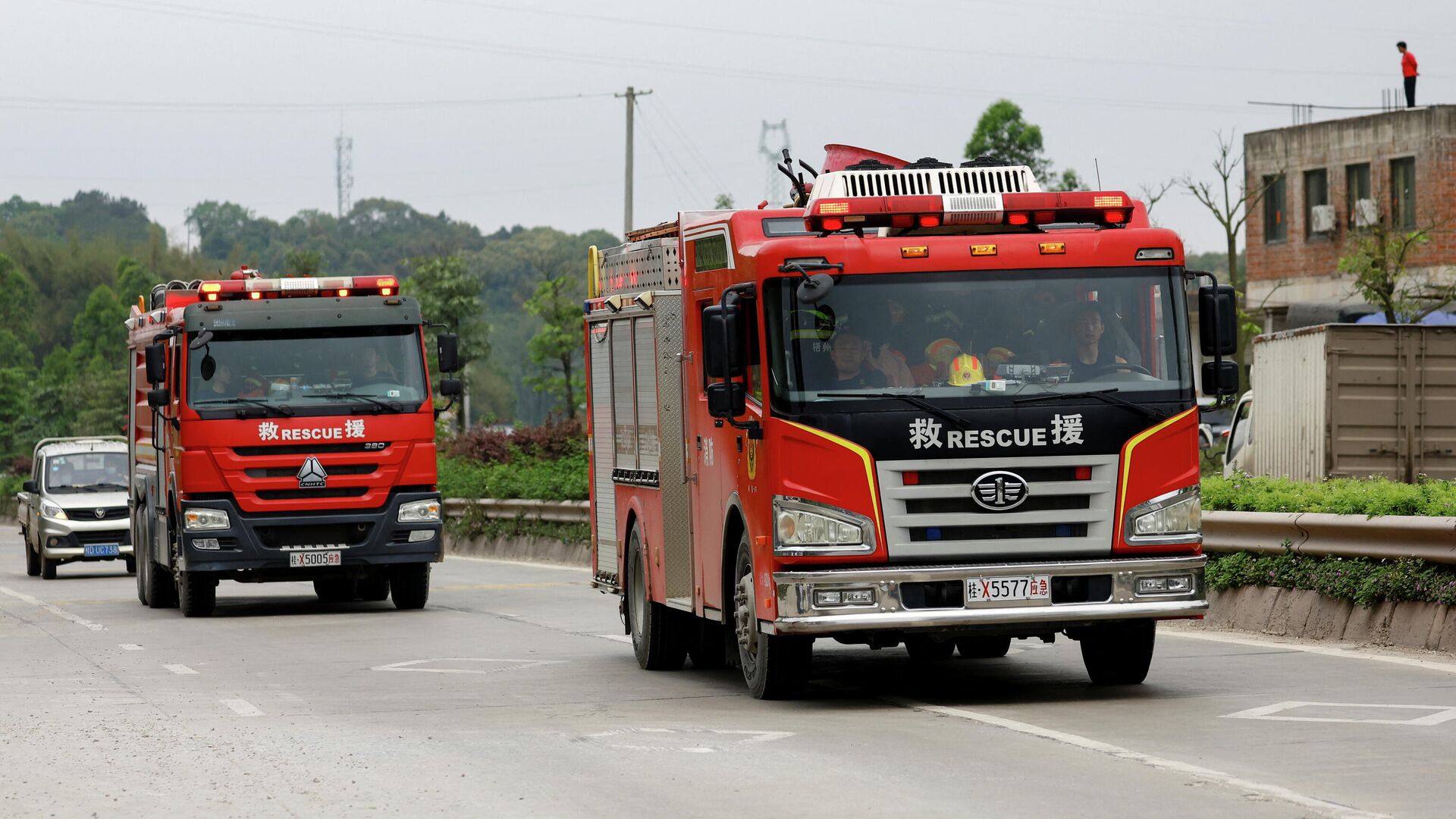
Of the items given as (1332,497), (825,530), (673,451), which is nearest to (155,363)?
(673,451)

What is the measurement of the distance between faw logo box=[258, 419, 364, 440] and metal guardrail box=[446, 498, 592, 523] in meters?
9.27

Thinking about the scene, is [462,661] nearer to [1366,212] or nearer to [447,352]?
[447,352]

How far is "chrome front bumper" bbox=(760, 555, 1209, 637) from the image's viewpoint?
11.2m

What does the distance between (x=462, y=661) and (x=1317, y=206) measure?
4066 centimetres

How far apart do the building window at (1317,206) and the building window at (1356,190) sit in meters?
0.44

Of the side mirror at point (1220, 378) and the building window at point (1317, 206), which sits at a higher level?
the building window at point (1317, 206)

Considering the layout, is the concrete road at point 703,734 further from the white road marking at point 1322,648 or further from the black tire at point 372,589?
the black tire at point 372,589

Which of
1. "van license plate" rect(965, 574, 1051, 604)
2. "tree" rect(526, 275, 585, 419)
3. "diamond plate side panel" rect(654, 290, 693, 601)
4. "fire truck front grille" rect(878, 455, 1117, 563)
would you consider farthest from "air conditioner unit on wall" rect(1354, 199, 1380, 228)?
"van license plate" rect(965, 574, 1051, 604)

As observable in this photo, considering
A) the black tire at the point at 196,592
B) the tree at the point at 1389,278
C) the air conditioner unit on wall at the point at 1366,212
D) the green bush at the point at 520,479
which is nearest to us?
the black tire at the point at 196,592

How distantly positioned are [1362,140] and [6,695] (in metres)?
42.3

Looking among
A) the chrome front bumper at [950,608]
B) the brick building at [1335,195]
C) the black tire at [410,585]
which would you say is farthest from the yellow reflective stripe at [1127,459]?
the brick building at [1335,195]

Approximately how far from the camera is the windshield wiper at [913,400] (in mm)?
11305

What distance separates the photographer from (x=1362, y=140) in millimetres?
50531

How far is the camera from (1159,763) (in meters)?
9.19
